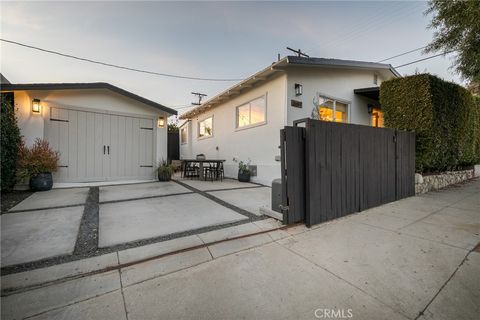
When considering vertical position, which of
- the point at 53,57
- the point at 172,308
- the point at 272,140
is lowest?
the point at 172,308

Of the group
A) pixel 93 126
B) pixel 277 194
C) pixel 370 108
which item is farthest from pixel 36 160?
pixel 370 108

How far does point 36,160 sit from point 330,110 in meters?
8.95

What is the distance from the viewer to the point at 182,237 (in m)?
2.49

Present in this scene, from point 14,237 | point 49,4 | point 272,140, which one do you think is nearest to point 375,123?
point 272,140

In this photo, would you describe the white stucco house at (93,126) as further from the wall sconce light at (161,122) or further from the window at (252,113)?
the window at (252,113)

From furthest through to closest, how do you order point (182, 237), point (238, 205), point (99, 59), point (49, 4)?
point (99, 59) → point (49, 4) → point (238, 205) → point (182, 237)

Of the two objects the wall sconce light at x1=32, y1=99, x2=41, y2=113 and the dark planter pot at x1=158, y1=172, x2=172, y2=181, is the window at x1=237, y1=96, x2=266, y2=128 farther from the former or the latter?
the wall sconce light at x1=32, y1=99, x2=41, y2=113

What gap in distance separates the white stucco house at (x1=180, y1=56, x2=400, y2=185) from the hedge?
1.53 m

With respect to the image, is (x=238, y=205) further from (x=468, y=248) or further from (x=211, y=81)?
(x=211, y=81)

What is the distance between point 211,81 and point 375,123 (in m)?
9.21

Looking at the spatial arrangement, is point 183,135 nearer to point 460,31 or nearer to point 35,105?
point 35,105

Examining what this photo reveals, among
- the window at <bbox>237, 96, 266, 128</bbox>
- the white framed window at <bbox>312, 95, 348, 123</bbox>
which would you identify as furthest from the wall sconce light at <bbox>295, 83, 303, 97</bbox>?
the window at <bbox>237, 96, 266, 128</bbox>

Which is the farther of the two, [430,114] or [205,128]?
[205,128]

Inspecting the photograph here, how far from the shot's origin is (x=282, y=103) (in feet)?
20.1
